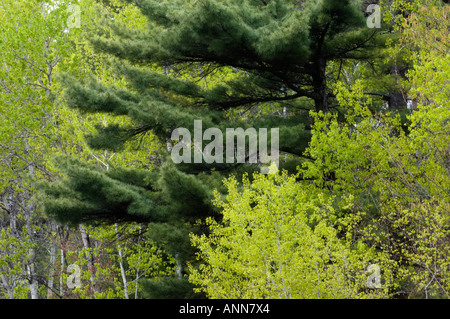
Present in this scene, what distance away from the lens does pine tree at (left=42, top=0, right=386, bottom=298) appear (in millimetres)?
10094

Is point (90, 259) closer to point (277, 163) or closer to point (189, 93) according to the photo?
point (189, 93)

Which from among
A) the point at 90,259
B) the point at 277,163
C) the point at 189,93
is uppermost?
the point at 189,93

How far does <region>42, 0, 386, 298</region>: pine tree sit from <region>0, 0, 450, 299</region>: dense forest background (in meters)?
0.03

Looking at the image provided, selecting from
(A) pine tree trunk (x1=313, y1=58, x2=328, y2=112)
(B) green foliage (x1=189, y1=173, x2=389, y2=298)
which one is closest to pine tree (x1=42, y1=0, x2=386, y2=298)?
(A) pine tree trunk (x1=313, y1=58, x2=328, y2=112)

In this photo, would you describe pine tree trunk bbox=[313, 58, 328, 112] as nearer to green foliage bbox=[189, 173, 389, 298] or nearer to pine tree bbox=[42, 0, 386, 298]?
pine tree bbox=[42, 0, 386, 298]

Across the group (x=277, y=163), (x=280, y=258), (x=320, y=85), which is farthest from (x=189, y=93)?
(x=280, y=258)

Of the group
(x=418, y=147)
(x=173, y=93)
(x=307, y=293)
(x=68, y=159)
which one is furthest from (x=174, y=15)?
(x=307, y=293)

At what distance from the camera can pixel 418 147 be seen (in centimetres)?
973

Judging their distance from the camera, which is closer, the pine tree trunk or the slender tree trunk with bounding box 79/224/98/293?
the pine tree trunk

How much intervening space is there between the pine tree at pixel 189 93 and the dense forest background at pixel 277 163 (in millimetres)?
33

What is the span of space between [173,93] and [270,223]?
5565 millimetres

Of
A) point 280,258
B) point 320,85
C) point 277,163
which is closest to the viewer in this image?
point 280,258

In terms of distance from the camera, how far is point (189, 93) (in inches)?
485

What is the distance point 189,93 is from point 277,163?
2666mm
